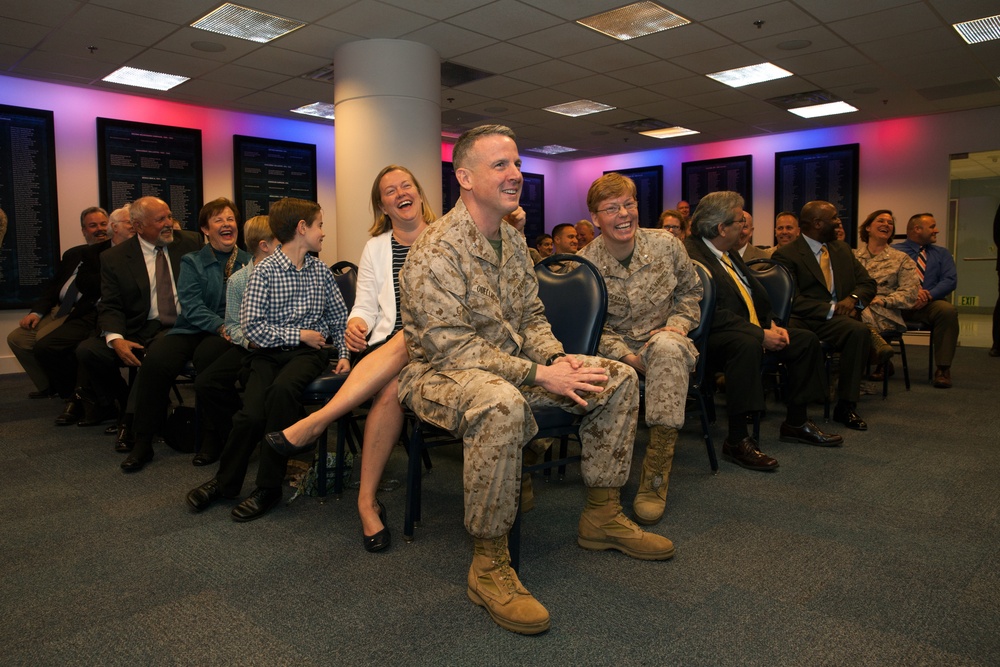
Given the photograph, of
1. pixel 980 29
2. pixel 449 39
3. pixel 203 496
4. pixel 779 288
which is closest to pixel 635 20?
pixel 449 39

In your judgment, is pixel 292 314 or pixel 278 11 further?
pixel 278 11

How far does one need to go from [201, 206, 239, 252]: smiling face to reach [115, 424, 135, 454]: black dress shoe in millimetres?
1126

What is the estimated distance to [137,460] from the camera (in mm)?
3391

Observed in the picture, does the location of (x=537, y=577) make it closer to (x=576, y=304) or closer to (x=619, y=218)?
(x=576, y=304)

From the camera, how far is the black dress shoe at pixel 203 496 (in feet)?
9.11

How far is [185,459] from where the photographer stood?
3594 millimetres

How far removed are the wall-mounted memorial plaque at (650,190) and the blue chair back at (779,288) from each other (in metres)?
7.26

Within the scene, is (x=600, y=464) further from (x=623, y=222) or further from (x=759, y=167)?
(x=759, y=167)

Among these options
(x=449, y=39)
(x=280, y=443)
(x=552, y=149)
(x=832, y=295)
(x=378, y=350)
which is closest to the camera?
(x=280, y=443)

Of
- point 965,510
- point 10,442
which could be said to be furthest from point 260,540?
point 965,510

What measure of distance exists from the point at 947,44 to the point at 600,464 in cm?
579

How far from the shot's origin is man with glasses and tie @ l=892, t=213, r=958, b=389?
566 centimetres

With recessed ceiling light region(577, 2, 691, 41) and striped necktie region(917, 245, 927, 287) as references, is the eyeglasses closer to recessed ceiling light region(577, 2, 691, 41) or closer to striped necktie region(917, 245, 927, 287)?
recessed ceiling light region(577, 2, 691, 41)

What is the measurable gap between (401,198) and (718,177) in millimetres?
8387
